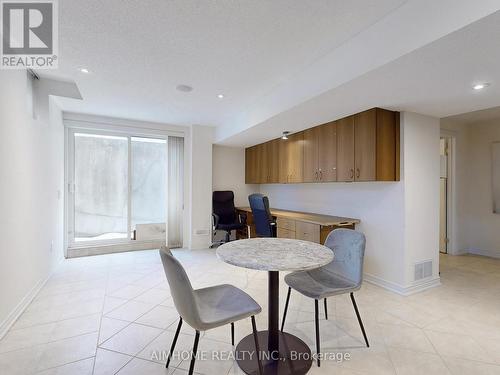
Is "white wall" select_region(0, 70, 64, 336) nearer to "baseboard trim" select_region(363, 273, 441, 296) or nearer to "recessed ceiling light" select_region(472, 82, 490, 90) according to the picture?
"baseboard trim" select_region(363, 273, 441, 296)

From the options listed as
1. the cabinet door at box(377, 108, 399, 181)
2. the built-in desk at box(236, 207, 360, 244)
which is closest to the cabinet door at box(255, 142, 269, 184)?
the built-in desk at box(236, 207, 360, 244)

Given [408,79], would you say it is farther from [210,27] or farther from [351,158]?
[210,27]

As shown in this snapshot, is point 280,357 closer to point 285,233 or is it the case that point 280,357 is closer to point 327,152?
point 285,233

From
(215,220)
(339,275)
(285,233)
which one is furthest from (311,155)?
(215,220)

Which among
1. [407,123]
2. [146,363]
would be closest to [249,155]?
[407,123]

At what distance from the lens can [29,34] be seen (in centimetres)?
212

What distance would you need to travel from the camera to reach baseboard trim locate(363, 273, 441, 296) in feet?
9.61

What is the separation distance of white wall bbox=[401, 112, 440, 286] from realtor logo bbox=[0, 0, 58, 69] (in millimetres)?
3536

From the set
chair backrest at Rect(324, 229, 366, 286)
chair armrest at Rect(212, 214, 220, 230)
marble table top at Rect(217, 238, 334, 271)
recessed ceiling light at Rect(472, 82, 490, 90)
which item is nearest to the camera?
marble table top at Rect(217, 238, 334, 271)

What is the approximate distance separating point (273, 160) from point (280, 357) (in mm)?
3576

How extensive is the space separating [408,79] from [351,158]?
1225 mm

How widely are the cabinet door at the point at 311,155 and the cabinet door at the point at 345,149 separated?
1.46 ft

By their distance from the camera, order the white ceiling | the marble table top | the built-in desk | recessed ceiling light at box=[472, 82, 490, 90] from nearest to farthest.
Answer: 1. the marble table top
2. the white ceiling
3. recessed ceiling light at box=[472, 82, 490, 90]
4. the built-in desk

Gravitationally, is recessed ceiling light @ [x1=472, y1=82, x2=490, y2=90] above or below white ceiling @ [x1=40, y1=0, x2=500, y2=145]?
below
